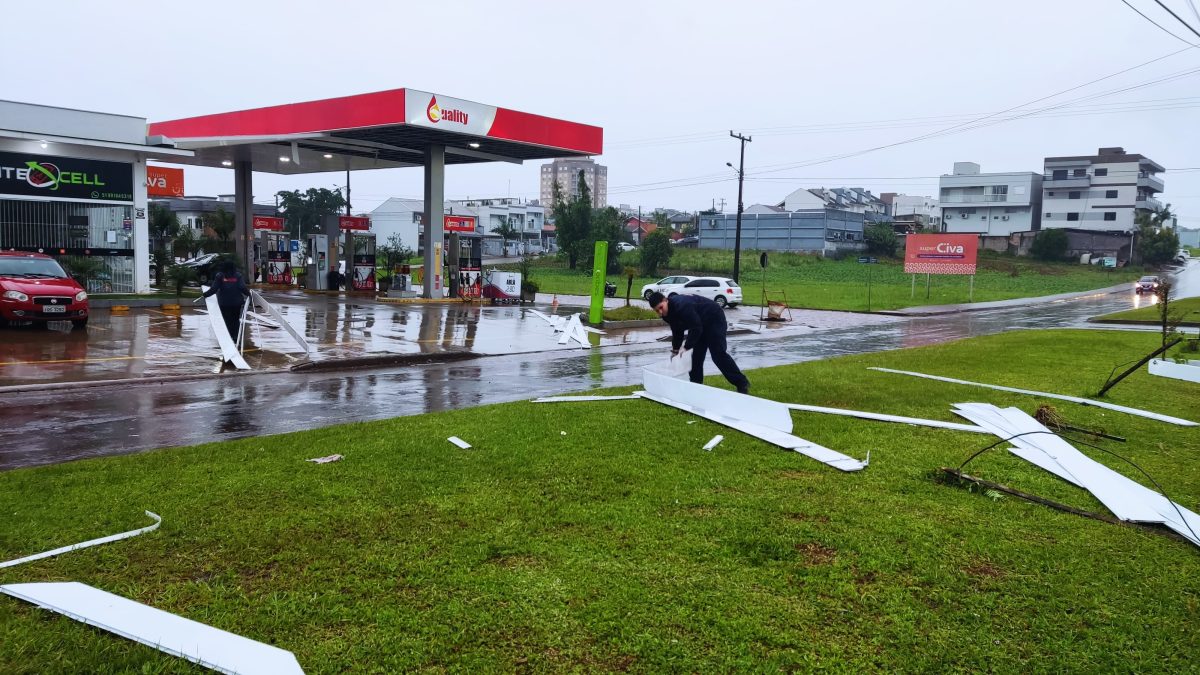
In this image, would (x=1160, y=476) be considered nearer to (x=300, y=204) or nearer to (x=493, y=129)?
(x=493, y=129)

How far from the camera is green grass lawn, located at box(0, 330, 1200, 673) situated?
3.42 m

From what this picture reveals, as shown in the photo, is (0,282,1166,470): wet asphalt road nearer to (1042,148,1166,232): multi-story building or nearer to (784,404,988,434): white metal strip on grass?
(784,404,988,434): white metal strip on grass

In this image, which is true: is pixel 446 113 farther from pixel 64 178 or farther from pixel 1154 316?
pixel 1154 316

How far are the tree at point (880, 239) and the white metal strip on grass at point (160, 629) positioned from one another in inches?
3085

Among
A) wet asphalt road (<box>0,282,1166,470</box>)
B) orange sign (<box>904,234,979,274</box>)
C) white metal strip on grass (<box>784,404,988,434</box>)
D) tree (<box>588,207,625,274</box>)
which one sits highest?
tree (<box>588,207,625,274</box>)

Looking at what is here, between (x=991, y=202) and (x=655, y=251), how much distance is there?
51.2m

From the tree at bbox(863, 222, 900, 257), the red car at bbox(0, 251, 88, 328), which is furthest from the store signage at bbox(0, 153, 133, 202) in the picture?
the tree at bbox(863, 222, 900, 257)

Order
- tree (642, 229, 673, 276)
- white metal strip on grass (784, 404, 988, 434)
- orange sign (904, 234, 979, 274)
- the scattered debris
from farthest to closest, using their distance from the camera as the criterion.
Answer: tree (642, 229, 673, 276) → orange sign (904, 234, 979, 274) → white metal strip on grass (784, 404, 988, 434) → the scattered debris

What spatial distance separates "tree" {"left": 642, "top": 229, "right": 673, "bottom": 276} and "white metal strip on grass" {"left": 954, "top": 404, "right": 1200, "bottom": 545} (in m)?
50.2

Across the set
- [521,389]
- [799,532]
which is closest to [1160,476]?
[799,532]

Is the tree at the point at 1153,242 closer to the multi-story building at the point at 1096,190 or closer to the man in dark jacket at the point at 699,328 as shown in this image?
the multi-story building at the point at 1096,190

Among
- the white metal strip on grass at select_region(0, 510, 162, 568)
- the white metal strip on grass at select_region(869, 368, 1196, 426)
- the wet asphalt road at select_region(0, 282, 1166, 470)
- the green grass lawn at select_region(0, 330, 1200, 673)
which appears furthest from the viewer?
the white metal strip on grass at select_region(869, 368, 1196, 426)

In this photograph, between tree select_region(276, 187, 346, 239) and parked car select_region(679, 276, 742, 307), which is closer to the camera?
parked car select_region(679, 276, 742, 307)

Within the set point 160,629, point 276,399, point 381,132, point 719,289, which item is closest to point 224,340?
point 276,399
